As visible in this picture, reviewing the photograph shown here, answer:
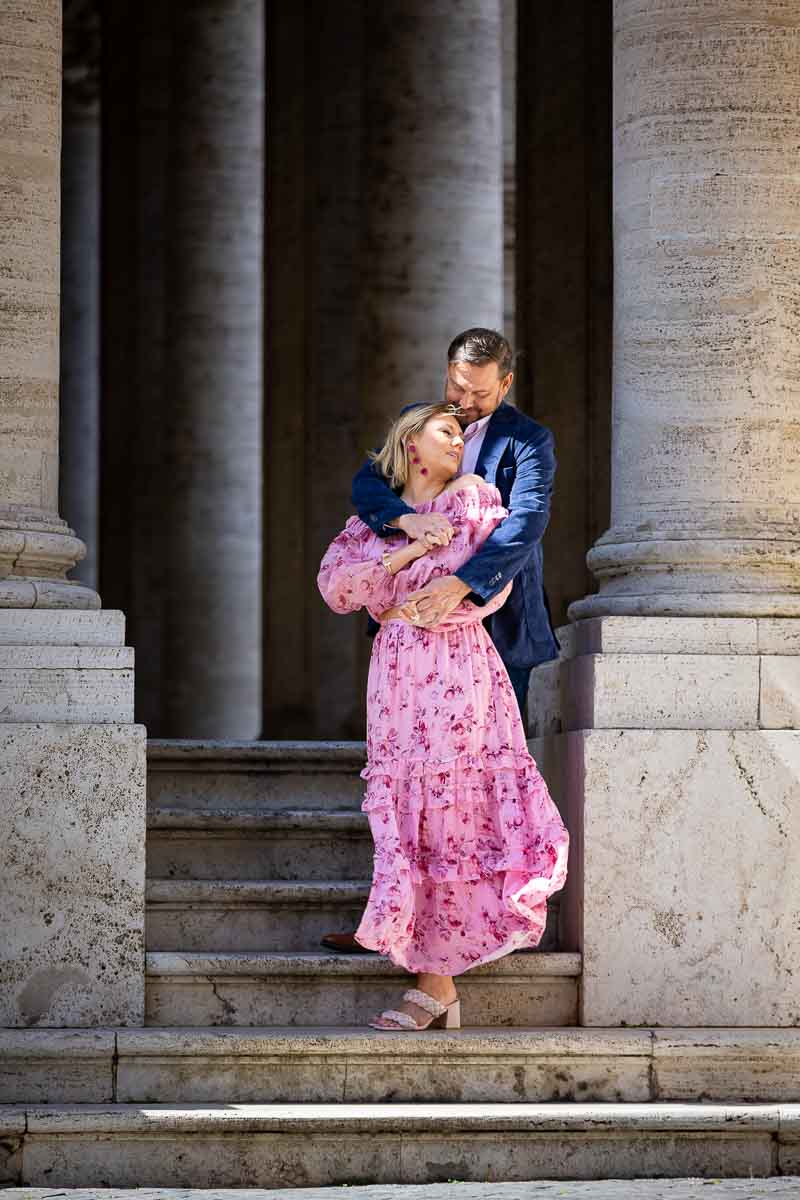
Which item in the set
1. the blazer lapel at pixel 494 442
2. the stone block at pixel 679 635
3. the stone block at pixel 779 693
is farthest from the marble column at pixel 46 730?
the stone block at pixel 779 693

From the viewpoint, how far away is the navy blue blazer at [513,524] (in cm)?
965

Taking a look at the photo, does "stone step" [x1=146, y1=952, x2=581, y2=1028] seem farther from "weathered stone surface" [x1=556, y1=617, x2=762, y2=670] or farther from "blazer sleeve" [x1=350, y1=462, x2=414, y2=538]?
"blazer sleeve" [x1=350, y1=462, x2=414, y2=538]

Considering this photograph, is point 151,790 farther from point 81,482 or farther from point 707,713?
point 81,482

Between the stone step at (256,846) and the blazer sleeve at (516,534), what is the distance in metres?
1.95

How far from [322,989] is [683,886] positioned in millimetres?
1509

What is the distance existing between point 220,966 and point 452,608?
66.9 inches

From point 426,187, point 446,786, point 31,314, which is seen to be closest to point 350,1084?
point 446,786

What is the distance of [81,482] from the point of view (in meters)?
31.5

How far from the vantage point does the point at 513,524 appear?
9.71 m

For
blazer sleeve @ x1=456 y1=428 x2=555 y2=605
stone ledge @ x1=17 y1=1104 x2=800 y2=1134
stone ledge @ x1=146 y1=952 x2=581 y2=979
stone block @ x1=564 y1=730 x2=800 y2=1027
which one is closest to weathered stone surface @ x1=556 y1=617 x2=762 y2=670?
stone block @ x1=564 y1=730 x2=800 y2=1027

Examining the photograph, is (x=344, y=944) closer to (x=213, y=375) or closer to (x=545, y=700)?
(x=545, y=700)

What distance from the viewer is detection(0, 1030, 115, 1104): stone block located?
915 centimetres

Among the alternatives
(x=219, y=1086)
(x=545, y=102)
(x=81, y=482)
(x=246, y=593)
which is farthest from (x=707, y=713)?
(x=81, y=482)

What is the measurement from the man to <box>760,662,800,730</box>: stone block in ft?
2.87
